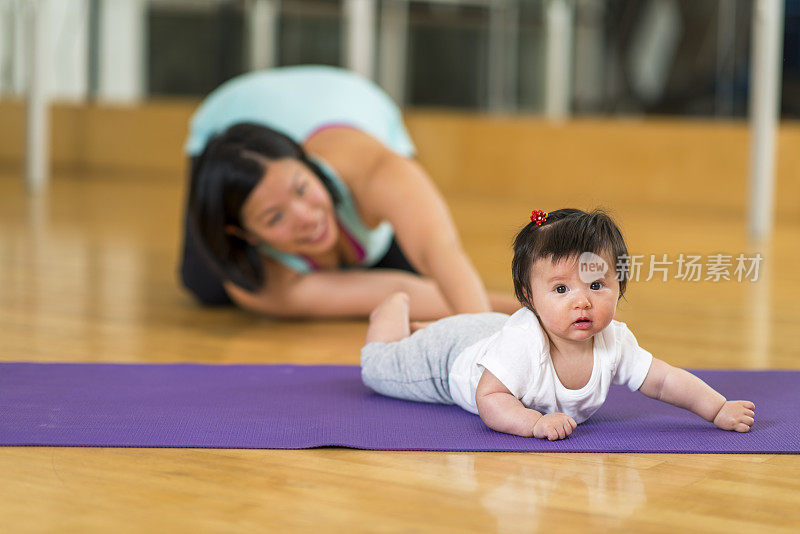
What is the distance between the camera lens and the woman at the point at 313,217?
6.47 feet

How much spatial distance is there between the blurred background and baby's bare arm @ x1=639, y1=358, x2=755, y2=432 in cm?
439

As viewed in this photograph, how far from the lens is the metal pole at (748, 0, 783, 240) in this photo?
3.64 metres

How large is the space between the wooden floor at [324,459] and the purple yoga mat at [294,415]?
Answer: 41 millimetres

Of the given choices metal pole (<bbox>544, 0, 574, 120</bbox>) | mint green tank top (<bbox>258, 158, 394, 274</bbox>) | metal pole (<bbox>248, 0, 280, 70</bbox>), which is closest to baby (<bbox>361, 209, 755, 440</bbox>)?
mint green tank top (<bbox>258, 158, 394, 274</bbox>)

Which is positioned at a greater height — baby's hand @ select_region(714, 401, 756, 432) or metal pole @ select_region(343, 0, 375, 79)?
metal pole @ select_region(343, 0, 375, 79)

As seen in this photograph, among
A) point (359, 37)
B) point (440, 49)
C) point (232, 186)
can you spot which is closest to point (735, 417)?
point (232, 186)

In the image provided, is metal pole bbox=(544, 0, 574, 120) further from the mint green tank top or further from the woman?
the mint green tank top

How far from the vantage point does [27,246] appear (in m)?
3.27

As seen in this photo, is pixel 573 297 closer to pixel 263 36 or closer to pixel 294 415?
pixel 294 415

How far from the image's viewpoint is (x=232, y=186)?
1.97m

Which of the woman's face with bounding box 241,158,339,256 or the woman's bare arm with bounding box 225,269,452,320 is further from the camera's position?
the woman's bare arm with bounding box 225,269,452,320

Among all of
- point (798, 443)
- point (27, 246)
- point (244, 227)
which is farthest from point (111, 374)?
point (27, 246)

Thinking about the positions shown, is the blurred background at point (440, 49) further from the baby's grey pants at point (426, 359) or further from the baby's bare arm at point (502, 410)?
the baby's bare arm at point (502, 410)

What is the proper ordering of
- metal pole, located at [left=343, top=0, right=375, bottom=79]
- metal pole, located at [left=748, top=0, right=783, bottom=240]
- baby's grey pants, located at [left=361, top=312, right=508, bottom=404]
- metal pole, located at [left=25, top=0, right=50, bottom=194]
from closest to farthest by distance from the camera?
baby's grey pants, located at [left=361, top=312, right=508, bottom=404]
metal pole, located at [left=748, top=0, right=783, bottom=240]
metal pole, located at [left=343, top=0, right=375, bottom=79]
metal pole, located at [left=25, top=0, right=50, bottom=194]
